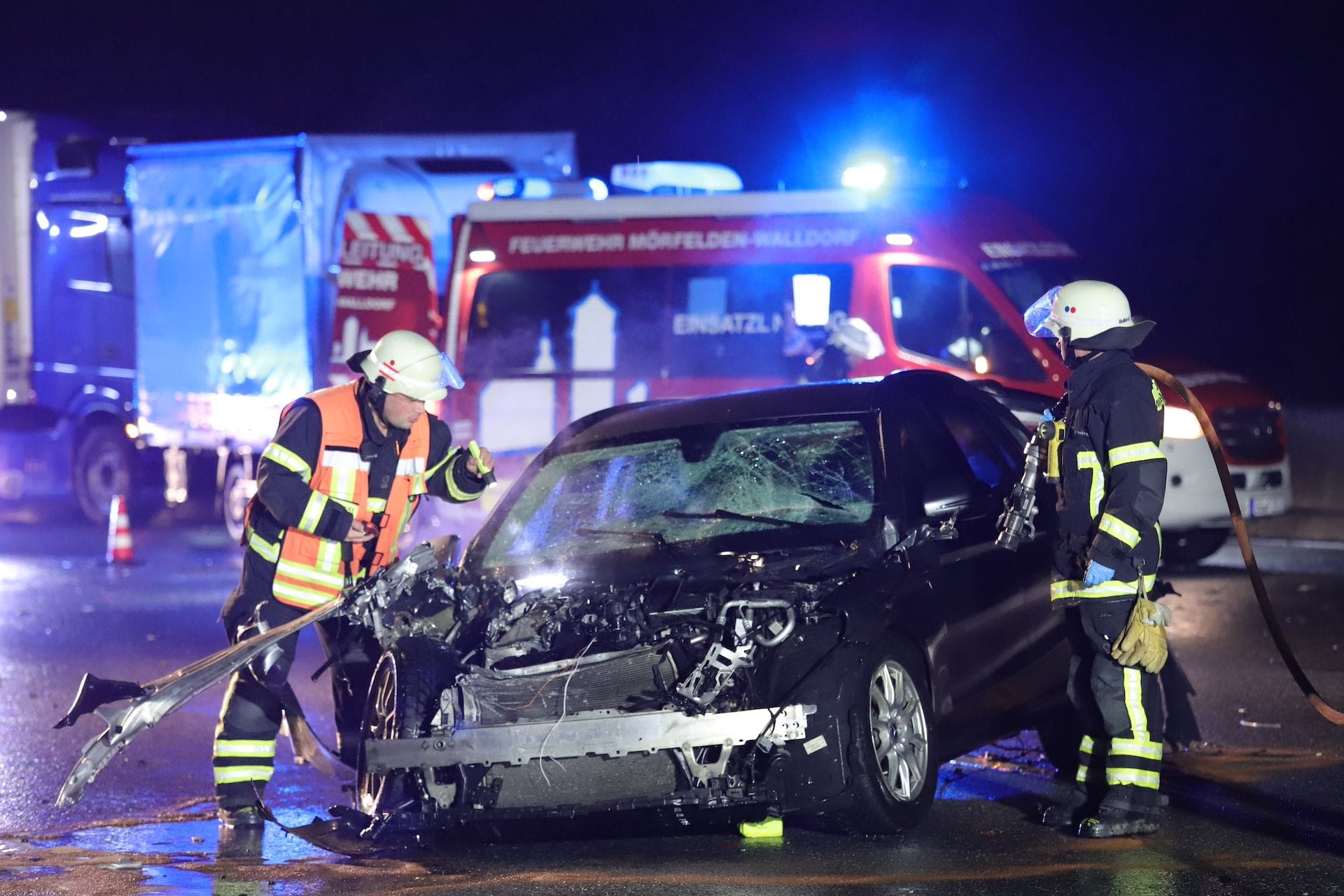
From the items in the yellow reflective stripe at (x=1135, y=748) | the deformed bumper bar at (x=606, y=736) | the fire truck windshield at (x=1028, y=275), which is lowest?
the yellow reflective stripe at (x=1135, y=748)

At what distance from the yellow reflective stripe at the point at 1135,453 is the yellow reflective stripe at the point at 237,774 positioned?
3.12 metres

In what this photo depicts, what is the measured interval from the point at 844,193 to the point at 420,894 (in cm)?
920

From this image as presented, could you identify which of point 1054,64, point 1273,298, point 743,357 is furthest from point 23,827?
point 1054,64

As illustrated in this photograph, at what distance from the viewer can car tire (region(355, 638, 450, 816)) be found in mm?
5234

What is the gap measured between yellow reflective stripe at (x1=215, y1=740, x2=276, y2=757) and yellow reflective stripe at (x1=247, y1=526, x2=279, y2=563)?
0.64m

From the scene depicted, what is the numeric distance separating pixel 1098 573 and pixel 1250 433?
24.8ft

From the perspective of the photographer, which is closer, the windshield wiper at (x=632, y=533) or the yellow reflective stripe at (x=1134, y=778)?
the yellow reflective stripe at (x=1134, y=778)

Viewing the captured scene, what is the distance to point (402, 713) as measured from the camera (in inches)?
207

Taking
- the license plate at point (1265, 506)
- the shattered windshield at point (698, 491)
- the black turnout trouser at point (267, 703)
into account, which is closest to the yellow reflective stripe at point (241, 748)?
the black turnout trouser at point (267, 703)

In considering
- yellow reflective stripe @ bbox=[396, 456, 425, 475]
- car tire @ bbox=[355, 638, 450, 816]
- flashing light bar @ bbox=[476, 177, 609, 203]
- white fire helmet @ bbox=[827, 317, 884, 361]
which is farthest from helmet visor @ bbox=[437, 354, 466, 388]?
flashing light bar @ bbox=[476, 177, 609, 203]

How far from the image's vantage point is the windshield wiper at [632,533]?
6035 millimetres

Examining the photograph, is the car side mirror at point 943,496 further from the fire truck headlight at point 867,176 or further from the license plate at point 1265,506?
the fire truck headlight at point 867,176

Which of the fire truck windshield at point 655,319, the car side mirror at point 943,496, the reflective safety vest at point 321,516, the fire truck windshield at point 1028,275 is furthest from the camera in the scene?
the fire truck windshield at point 655,319

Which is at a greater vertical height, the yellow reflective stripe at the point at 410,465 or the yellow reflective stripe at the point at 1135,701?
the yellow reflective stripe at the point at 410,465
